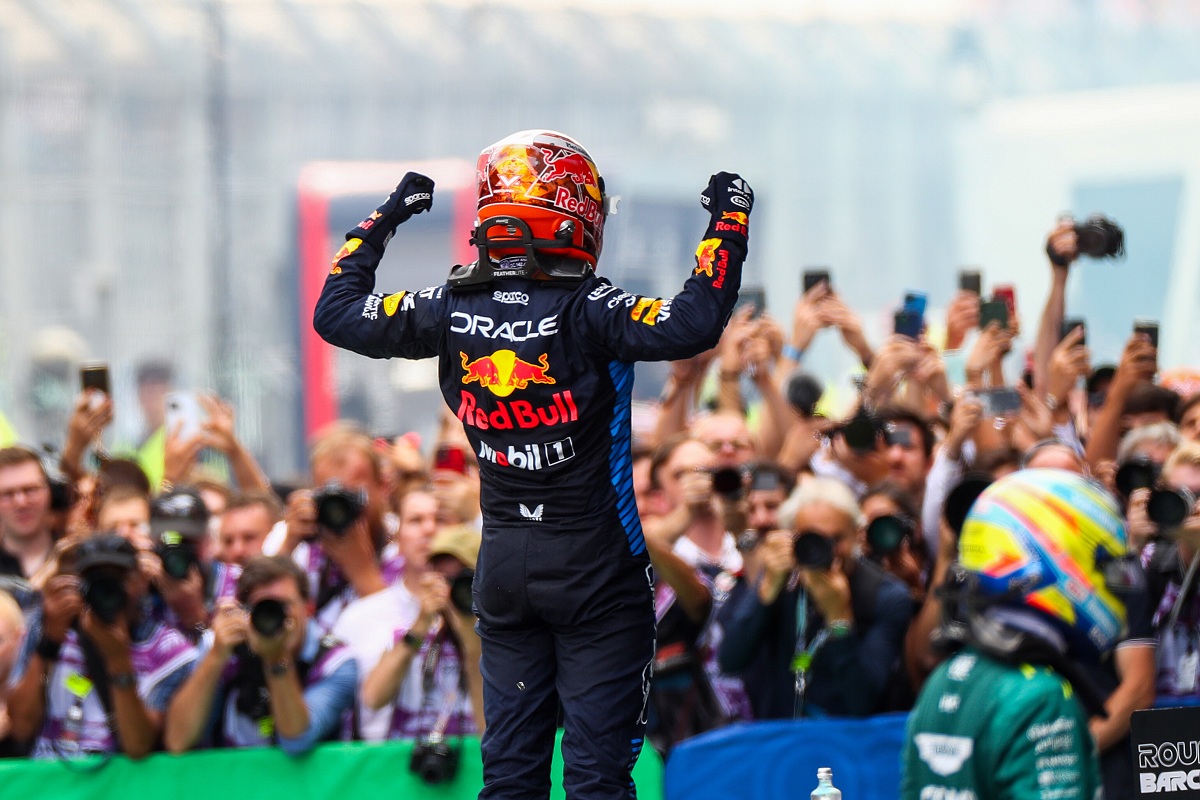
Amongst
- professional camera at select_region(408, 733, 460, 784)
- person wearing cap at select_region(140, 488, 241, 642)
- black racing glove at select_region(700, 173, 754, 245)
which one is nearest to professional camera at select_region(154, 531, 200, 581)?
person wearing cap at select_region(140, 488, 241, 642)

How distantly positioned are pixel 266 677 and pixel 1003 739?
2533mm

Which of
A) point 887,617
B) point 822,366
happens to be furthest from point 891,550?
point 822,366

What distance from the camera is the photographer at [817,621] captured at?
4.70m

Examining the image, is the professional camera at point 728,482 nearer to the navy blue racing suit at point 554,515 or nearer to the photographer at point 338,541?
the photographer at point 338,541

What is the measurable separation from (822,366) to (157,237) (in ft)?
15.0

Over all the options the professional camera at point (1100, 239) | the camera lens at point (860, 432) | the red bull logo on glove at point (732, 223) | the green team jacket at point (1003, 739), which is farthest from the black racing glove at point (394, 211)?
the professional camera at point (1100, 239)

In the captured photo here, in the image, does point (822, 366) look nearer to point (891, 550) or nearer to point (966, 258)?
point (966, 258)

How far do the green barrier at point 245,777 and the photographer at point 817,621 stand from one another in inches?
26.1

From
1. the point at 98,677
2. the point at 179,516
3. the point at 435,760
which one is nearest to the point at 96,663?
the point at 98,677

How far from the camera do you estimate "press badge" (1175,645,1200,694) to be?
4617 millimetres

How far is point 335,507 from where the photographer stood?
5.06 m

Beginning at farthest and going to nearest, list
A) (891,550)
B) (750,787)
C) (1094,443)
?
(1094,443)
(891,550)
(750,787)

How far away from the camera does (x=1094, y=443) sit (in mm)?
5488

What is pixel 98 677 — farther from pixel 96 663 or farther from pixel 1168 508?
pixel 1168 508
